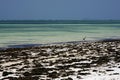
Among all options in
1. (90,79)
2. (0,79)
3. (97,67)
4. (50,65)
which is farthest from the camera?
(50,65)

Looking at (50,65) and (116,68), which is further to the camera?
(50,65)

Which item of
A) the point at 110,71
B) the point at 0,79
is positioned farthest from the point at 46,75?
the point at 110,71

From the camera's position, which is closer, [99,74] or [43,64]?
[99,74]

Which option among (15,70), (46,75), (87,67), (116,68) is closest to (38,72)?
(46,75)

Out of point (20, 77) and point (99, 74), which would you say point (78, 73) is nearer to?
point (99, 74)

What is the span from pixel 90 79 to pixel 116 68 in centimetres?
384

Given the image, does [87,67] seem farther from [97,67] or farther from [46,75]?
[46,75]

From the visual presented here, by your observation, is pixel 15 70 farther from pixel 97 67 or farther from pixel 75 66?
pixel 97 67

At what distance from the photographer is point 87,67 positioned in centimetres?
1934

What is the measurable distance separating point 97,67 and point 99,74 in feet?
9.02

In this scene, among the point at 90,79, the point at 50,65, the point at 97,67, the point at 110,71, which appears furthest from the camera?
the point at 50,65

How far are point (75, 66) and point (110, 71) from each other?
11.1 feet

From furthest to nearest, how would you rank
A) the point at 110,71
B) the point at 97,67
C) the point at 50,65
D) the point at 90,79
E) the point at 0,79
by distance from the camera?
the point at 50,65 → the point at 97,67 → the point at 110,71 → the point at 0,79 → the point at 90,79

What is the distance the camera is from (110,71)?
17.3 metres
